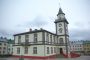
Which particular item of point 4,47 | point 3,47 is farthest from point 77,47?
point 3,47

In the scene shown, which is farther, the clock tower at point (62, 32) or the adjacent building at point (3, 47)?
the adjacent building at point (3, 47)

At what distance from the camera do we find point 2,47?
45406mm

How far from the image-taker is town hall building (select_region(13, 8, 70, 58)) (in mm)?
24297

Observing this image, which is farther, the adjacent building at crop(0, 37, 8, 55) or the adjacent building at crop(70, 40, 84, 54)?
the adjacent building at crop(70, 40, 84, 54)

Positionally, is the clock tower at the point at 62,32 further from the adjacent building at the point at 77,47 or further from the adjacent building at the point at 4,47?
the adjacent building at the point at 77,47

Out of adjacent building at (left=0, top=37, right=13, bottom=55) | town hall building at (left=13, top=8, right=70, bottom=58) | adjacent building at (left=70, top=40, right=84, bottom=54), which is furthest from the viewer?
adjacent building at (left=70, top=40, right=84, bottom=54)

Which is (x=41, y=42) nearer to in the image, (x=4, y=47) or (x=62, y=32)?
(x=62, y=32)

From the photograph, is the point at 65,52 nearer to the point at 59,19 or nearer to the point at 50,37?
the point at 50,37

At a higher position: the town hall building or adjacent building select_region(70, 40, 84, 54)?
the town hall building

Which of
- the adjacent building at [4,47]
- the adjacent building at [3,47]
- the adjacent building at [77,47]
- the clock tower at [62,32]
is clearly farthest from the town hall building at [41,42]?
the adjacent building at [77,47]

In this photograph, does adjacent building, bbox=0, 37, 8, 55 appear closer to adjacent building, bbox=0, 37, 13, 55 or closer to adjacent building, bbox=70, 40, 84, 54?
A: adjacent building, bbox=0, 37, 13, 55

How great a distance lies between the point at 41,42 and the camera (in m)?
24.2

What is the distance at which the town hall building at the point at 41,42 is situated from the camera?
24.3 m

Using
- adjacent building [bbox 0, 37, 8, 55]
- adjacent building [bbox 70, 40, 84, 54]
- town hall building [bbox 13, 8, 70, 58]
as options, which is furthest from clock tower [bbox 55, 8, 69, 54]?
adjacent building [bbox 70, 40, 84, 54]
